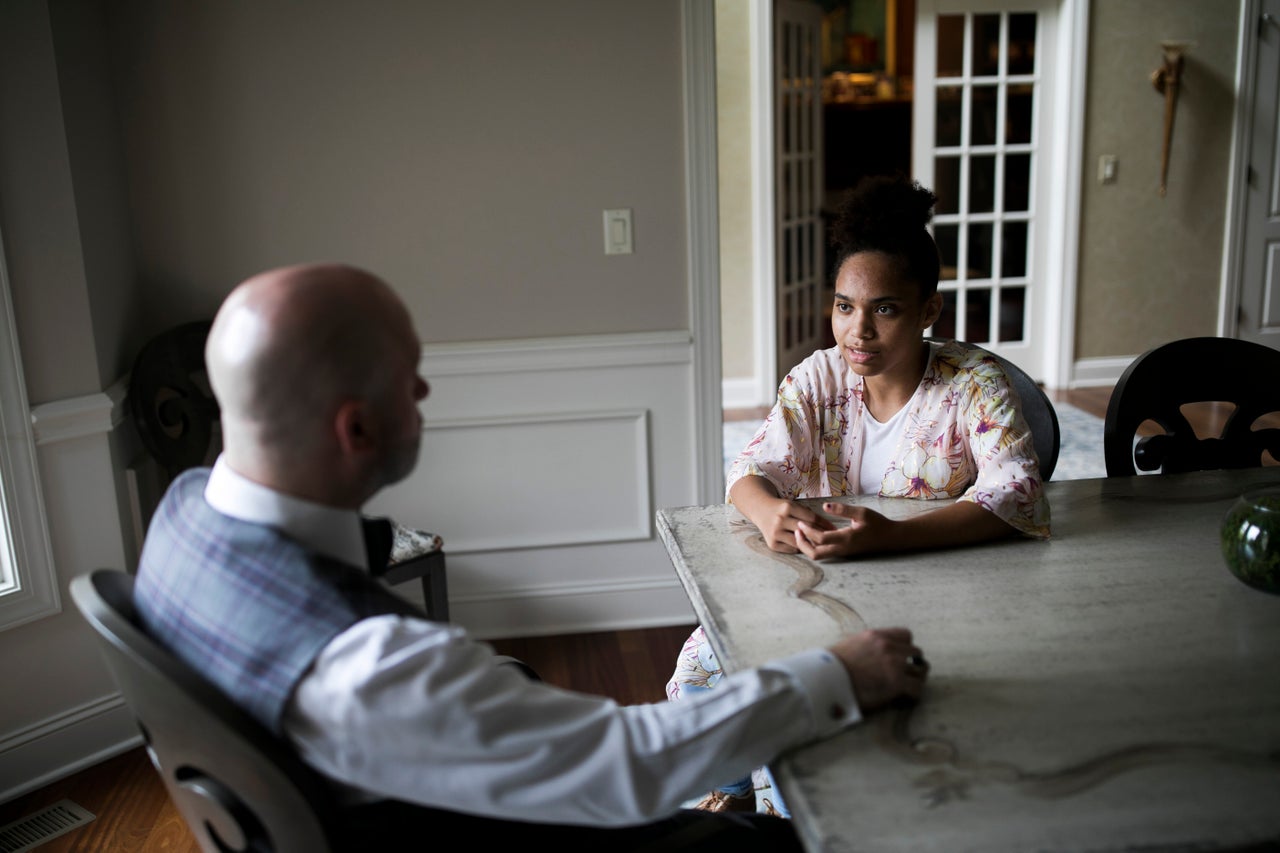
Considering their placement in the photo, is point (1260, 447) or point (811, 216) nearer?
point (1260, 447)

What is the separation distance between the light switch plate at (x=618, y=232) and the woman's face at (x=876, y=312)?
1.19 metres

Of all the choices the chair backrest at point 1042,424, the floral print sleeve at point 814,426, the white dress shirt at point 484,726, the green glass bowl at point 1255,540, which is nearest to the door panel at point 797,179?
the chair backrest at point 1042,424

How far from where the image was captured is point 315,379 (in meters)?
0.93

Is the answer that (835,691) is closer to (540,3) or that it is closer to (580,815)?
(580,815)

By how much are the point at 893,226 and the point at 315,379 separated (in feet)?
3.80

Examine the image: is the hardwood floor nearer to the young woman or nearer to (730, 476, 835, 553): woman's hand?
the young woman

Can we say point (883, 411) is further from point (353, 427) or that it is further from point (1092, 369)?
point (1092, 369)

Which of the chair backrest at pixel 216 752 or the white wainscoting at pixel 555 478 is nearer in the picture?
the chair backrest at pixel 216 752

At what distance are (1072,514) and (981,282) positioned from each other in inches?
180

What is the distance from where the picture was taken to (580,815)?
0.95 meters

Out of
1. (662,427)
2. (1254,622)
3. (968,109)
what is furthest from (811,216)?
(1254,622)

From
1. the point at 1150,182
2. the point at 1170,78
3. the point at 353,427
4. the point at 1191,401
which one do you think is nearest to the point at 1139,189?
the point at 1150,182

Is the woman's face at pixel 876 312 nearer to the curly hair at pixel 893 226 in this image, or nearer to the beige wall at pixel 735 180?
the curly hair at pixel 893 226

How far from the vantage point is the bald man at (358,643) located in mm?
893
